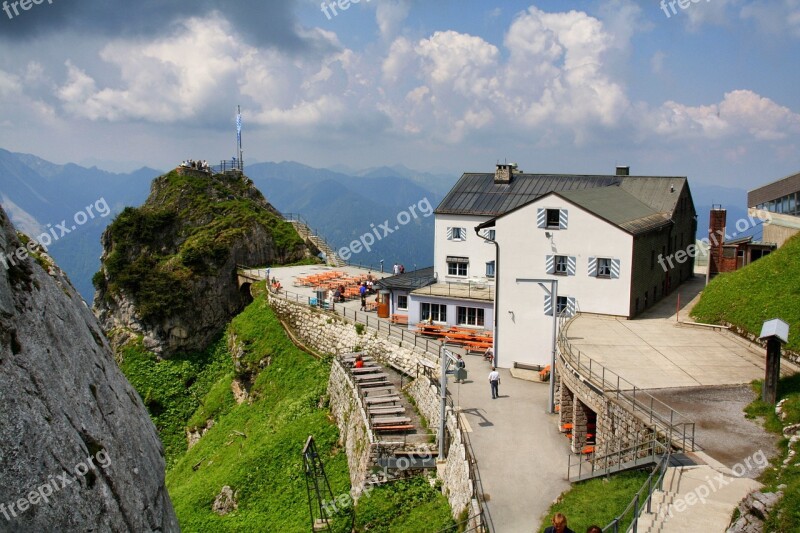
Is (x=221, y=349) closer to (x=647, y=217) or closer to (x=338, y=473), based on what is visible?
(x=338, y=473)

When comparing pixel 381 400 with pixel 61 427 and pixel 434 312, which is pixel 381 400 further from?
pixel 61 427

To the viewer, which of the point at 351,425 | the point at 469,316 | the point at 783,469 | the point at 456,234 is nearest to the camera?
the point at 783,469

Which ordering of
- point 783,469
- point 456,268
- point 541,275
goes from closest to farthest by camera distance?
point 783,469 < point 541,275 < point 456,268

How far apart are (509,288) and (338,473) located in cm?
1186

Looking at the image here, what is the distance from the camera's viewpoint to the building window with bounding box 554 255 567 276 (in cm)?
3117

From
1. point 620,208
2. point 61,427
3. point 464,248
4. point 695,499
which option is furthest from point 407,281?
point 61,427

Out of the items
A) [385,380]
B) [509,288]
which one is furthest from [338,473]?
[509,288]

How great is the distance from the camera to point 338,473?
1070 inches

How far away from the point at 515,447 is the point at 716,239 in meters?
24.7

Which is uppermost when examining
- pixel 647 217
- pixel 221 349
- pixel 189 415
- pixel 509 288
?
pixel 647 217

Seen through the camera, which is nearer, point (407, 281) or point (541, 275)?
point (541, 275)

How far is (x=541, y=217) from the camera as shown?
31375 mm

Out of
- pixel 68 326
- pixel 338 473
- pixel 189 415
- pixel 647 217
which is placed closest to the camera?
pixel 68 326

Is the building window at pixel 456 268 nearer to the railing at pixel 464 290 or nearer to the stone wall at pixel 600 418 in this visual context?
the railing at pixel 464 290
